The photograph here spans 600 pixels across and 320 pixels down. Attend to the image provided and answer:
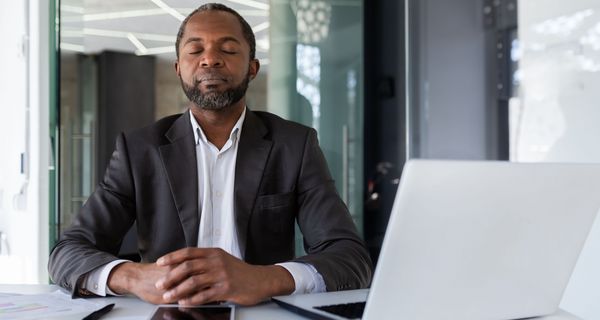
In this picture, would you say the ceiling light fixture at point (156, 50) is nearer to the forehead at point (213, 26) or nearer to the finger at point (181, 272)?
the forehead at point (213, 26)

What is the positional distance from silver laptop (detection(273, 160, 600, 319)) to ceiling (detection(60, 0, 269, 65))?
8.31 ft

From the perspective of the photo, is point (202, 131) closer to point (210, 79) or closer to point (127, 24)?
point (210, 79)

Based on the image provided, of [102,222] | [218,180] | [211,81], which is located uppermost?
[211,81]

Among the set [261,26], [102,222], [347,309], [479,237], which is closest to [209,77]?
[102,222]

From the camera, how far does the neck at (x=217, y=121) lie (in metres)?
1.97

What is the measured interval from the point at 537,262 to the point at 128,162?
46.7 inches

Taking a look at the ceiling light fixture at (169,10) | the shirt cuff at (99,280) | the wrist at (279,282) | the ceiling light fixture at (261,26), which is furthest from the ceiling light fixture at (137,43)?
the wrist at (279,282)

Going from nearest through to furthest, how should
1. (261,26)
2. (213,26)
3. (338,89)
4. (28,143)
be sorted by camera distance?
(213,26) < (28,143) < (261,26) < (338,89)

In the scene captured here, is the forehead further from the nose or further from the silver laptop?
the silver laptop

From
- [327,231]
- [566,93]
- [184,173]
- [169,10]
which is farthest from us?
[169,10]

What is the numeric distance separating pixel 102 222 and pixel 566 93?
2095 mm

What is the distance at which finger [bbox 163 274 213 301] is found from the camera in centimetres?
124

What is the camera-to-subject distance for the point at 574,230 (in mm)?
1055

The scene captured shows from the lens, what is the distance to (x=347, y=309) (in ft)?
3.76
